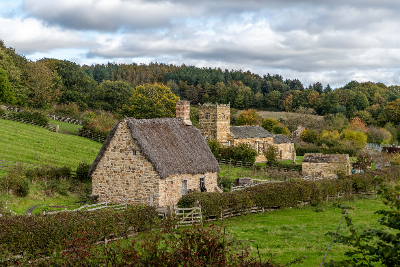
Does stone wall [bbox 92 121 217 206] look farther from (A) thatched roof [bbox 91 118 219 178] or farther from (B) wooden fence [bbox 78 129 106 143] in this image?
(B) wooden fence [bbox 78 129 106 143]

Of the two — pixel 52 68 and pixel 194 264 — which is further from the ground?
pixel 52 68

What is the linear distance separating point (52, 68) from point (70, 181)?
47829 mm

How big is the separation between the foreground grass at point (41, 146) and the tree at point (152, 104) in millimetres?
15135

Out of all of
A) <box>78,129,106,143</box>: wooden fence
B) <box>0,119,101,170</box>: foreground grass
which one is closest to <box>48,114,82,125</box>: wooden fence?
<box>78,129,106,143</box>: wooden fence

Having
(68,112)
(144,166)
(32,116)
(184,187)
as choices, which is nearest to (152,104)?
(68,112)

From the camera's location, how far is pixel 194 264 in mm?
7766

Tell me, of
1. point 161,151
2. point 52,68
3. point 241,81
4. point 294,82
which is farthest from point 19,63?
point 294,82

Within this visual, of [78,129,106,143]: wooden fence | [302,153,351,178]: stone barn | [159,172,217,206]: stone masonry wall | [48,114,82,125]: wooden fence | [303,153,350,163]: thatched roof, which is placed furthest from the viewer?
[48,114,82,125]: wooden fence

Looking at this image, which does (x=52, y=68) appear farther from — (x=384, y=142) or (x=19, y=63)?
(x=384, y=142)

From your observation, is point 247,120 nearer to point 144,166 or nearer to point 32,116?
point 32,116

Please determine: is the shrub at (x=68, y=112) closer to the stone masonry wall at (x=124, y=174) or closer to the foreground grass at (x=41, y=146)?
the foreground grass at (x=41, y=146)

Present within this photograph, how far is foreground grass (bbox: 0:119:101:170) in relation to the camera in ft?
106

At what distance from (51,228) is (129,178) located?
9318mm

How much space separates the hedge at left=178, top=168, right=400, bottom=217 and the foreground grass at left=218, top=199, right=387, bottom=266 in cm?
71
